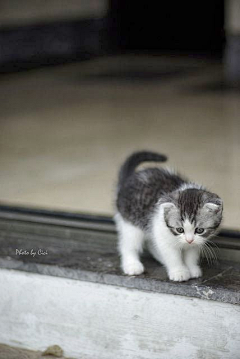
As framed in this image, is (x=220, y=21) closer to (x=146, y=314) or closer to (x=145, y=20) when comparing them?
(x=145, y=20)

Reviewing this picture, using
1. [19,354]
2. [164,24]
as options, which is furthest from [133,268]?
[164,24]

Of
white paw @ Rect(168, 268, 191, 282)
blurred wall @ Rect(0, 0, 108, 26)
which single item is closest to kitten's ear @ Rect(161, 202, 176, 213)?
white paw @ Rect(168, 268, 191, 282)

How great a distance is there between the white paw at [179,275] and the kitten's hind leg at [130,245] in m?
0.16

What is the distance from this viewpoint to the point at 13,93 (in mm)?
8570

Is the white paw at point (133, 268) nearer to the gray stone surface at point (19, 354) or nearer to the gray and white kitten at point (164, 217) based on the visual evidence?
the gray and white kitten at point (164, 217)

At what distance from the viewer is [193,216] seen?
2.67 m

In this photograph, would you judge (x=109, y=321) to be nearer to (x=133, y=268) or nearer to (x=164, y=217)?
(x=133, y=268)

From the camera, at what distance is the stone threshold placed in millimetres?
2818

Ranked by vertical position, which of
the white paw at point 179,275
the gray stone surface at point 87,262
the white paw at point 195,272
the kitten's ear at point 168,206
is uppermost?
the kitten's ear at point 168,206

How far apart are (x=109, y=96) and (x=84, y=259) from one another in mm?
5106

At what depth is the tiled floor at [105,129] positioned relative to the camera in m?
4.46

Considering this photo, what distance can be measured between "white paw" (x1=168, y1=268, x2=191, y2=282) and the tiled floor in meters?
0.78

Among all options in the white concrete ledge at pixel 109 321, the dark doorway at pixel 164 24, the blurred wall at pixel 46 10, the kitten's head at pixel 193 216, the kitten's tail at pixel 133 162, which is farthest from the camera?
the dark doorway at pixel 164 24

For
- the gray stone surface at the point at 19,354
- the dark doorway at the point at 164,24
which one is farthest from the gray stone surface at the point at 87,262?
the dark doorway at the point at 164,24
